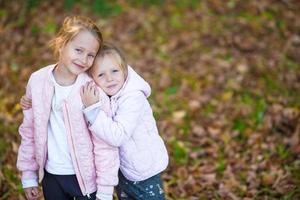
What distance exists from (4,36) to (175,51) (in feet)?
10.0

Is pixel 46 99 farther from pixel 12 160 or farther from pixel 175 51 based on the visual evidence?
pixel 175 51

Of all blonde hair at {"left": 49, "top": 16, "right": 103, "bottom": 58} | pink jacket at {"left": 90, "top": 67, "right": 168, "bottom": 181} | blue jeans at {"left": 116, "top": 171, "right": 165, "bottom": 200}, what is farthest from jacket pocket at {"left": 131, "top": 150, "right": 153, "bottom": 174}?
blonde hair at {"left": 49, "top": 16, "right": 103, "bottom": 58}

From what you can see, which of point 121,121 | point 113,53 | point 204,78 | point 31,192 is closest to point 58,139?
point 121,121

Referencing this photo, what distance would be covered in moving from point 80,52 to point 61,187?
98cm

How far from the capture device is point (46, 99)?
9.26ft

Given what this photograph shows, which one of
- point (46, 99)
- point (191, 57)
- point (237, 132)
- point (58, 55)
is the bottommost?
point (237, 132)

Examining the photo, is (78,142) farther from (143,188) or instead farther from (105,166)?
(143,188)

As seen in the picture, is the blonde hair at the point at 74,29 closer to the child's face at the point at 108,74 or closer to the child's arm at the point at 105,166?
the child's face at the point at 108,74

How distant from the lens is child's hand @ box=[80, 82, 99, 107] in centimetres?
273

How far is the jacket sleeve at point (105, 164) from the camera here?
279cm

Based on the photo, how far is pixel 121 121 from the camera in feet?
9.05

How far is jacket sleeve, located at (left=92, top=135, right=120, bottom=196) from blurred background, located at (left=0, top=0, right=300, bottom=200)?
1.67 m

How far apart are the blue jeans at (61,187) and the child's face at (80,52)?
0.76 metres

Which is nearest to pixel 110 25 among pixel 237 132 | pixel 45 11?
pixel 45 11
